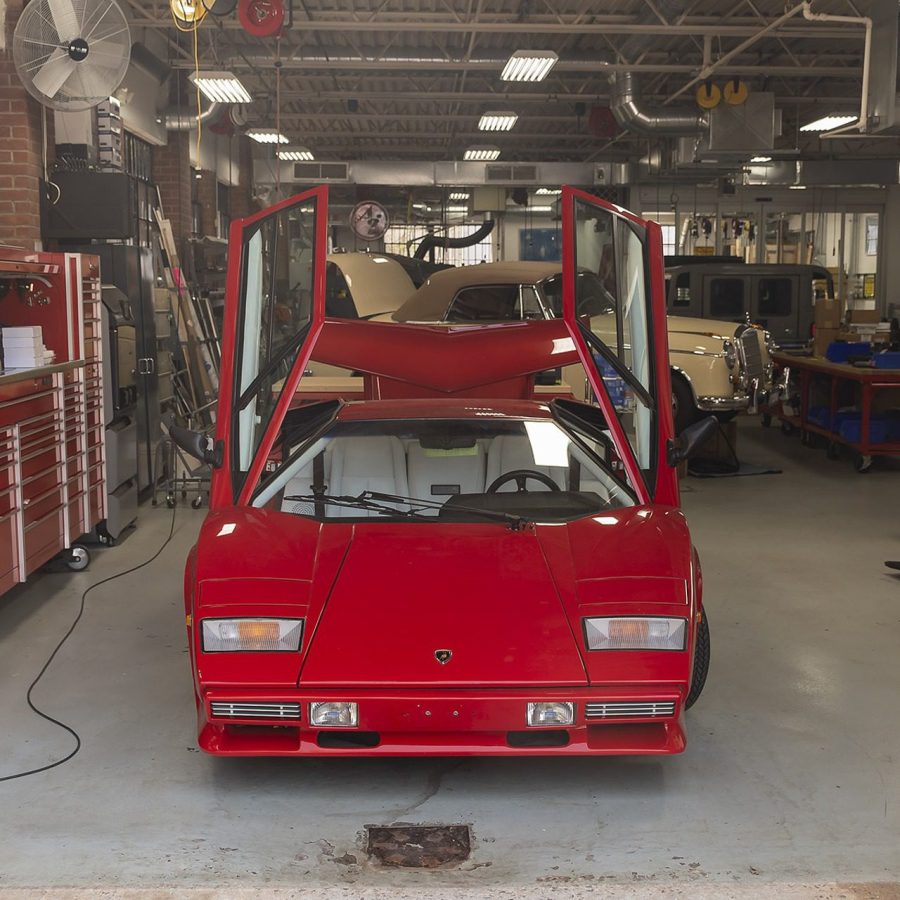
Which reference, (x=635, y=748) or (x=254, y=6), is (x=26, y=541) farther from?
(x=254, y=6)

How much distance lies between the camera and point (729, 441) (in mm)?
9828

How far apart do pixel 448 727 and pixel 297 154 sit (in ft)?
63.1

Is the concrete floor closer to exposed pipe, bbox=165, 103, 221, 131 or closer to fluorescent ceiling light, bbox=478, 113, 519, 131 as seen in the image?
exposed pipe, bbox=165, 103, 221, 131

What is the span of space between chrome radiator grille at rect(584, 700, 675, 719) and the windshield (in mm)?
910

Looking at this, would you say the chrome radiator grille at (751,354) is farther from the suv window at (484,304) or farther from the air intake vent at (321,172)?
the air intake vent at (321,172)

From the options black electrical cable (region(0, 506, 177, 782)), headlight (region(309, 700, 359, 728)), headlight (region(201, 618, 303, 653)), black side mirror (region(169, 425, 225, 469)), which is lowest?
black electrical cable (region(0, 506, 177, 782))

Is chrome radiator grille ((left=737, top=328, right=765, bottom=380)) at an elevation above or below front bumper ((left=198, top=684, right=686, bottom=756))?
above

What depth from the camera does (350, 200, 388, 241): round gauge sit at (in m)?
20.3

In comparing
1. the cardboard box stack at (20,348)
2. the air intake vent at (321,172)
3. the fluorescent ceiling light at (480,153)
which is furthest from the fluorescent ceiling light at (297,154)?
the cardboard box stack at (20,348)

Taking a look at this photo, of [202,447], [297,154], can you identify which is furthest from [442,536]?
[297,154]

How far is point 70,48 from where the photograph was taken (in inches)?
262

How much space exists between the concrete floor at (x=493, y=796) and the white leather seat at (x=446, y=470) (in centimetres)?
103

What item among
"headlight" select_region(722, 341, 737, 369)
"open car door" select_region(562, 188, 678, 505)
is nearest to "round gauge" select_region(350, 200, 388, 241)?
"headlight" select_region(722, 341, 737, 369)

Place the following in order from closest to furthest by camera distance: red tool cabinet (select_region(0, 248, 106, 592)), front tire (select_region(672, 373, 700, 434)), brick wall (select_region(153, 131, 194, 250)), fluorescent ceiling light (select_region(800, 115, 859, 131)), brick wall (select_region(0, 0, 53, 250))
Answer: red tool cabinet (select_region(0, 248, 106, 592)) < brick wall (select_region(0, 0, 53, 250)) < front tire (select_region(672, 373, 700, 434)) < brick wall (select_region(153, 131, 194, 250)) < fluorescent ceiling light (select_region(800, 115, 859, 131))
